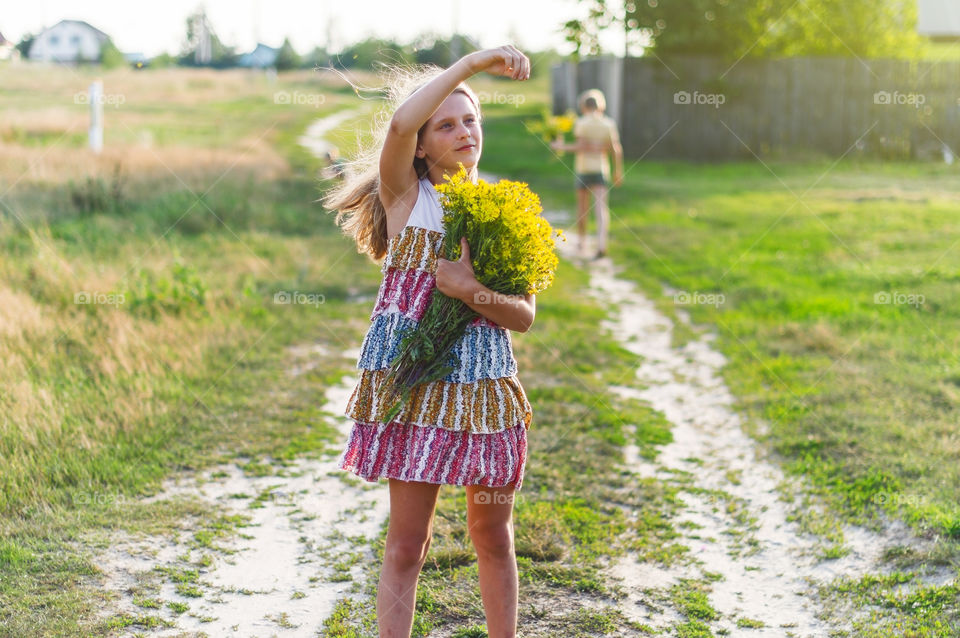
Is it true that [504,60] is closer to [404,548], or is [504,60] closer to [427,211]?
[427,211]

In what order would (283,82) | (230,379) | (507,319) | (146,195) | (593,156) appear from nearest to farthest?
(507,319) < (230,379) < (593,156) < (146,195) < (283,82)

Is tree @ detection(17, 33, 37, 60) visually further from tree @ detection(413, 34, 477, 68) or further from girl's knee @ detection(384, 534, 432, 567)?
girl's knee @ detection(384, 534, 432, 567)

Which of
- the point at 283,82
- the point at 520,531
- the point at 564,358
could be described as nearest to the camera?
the point at 520,531

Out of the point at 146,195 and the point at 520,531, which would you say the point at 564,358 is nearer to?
the point at 520,531

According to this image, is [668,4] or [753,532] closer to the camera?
[753,532]

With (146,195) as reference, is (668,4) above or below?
above

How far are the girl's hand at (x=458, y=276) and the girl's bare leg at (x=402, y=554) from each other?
56 cm

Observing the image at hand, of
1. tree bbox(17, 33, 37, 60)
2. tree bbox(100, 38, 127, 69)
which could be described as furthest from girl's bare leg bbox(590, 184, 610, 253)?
tree bbox(17, 33, 37, 60)

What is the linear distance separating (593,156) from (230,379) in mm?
5671

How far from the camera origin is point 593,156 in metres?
10.5

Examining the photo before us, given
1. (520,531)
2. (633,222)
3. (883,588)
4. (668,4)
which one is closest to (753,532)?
(883,588)

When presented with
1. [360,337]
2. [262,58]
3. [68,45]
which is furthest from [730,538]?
[262,58]

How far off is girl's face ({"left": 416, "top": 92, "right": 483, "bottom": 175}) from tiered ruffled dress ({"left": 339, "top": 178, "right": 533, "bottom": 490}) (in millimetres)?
129

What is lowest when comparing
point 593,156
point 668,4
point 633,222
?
point 633,222
